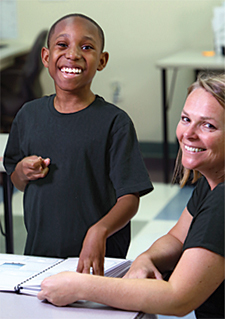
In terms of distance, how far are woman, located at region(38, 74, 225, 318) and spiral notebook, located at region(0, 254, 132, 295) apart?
3.0 inches

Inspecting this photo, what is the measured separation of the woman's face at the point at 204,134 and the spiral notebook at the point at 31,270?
12.4 inches

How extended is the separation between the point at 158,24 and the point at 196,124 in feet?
12.5

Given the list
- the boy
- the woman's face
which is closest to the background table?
the boy

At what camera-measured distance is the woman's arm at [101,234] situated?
1.17 metres

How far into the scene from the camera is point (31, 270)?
118 centimetres

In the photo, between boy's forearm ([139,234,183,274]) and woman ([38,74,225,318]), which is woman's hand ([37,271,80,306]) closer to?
woman ([38,74,225,318])

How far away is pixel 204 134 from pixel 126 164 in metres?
0.40

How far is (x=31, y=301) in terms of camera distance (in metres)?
1.03

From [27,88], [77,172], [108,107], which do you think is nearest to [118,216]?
[77,172]

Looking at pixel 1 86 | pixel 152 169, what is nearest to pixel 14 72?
pixel 1 86

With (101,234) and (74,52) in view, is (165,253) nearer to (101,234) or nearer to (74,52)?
(101,234)

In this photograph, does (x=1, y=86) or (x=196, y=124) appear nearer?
(x=196, y=124)

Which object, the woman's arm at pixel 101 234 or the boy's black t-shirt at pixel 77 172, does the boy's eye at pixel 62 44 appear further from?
the woman's arm at pixel 101 234

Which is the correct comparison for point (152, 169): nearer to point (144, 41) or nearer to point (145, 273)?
point (144, 41)
